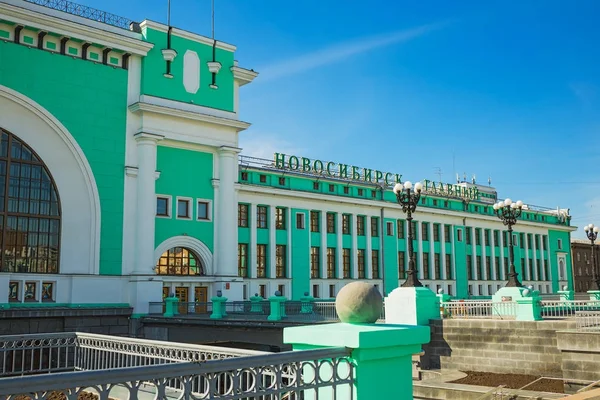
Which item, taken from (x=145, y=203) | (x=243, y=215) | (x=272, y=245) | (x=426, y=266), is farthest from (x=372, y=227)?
(x=145, y=203)

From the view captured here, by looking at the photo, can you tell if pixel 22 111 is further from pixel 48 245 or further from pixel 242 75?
pixel 242 75

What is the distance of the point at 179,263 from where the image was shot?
3350 cm

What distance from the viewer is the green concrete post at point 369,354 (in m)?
5.32

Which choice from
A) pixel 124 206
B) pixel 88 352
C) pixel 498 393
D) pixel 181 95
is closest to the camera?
pixel 88 352

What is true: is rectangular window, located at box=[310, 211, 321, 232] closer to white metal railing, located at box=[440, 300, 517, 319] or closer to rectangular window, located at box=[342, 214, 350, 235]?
rectangular window, located at box=[342, 214, 350, 235]

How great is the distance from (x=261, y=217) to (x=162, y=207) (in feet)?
29.0

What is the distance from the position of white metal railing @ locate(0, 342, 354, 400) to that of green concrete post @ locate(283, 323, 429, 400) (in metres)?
0.03

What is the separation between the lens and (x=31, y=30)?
94.5 feet

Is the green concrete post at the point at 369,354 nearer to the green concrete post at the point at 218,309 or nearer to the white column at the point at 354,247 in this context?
the green concrete post at the point at 218,309

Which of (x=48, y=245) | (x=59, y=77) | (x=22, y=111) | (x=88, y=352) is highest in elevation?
(x=59, y=77)

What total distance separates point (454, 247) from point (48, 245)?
3621cm

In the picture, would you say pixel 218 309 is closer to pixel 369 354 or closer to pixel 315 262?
pixel 315 262

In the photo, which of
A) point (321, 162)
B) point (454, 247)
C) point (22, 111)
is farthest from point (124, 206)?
point (454, 247)

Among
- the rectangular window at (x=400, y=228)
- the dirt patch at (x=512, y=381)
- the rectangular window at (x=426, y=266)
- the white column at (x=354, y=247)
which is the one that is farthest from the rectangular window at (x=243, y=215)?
the dirt patch at (x=512, y=381)
